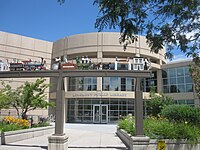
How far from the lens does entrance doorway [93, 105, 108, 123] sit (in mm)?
37031

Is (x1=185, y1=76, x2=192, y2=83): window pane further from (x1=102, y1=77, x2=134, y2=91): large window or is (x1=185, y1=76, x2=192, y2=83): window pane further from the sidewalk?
the sidewalk

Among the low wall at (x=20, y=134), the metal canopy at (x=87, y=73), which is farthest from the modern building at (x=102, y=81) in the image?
the metal canopy at (x=87, y=73)

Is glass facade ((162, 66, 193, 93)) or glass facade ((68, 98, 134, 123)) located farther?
glass facade ((162, 66, 193, 93))

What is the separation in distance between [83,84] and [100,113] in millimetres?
→ 5813

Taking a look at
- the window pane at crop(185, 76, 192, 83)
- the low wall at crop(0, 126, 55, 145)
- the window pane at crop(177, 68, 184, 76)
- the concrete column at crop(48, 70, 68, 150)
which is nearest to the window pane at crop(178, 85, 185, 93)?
the window pane at crop(185, 76, 192, 83)

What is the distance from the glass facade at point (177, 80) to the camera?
38119 mm

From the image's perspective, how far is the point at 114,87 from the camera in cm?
3753

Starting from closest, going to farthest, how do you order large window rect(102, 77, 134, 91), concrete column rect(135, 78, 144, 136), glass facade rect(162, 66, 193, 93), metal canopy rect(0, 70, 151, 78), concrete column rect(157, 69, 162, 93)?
concrete column rect(135, 78, 144, 136) → metal canopy rect(0, 70, 151, 78) → large window rect(102, 77, 134, 91) → glass facade rect(162, 66, 193, 93) → concrete column rect(157, 69, 162, 93)

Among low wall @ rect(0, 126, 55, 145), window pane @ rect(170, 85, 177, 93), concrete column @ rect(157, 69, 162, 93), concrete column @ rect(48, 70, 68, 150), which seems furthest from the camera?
concrete column @ rect(157, 69, 162, 93)

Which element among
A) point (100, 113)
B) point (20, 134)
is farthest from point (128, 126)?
point (100, 113)

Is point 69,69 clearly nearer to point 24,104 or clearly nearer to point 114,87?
point 24,104

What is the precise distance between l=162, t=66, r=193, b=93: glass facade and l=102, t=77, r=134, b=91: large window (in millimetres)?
7493

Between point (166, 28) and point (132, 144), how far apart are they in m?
5.54

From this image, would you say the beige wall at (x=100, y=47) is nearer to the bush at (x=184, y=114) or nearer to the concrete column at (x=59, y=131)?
the bush at (x=184, y=114)
